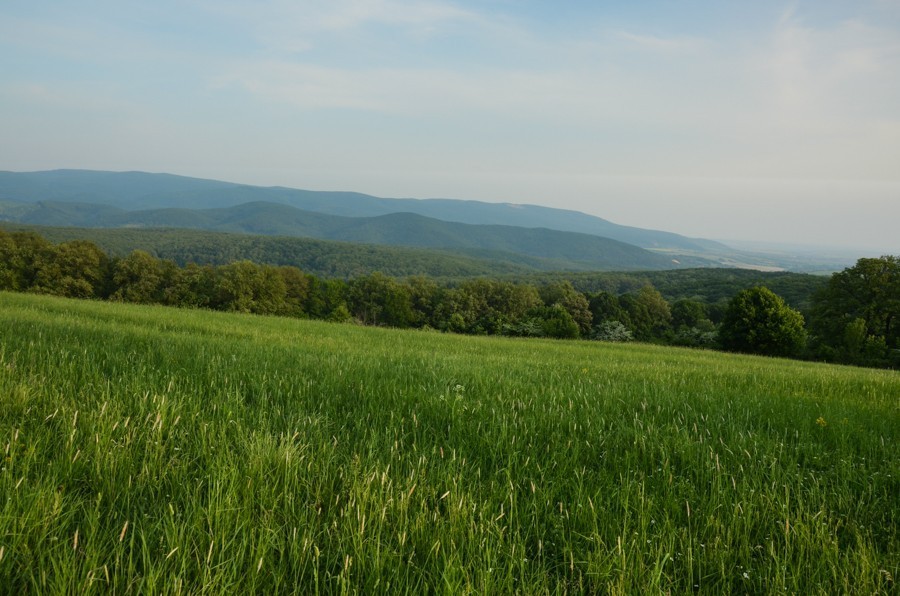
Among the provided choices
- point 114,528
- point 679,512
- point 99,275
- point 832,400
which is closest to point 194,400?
point 114,528

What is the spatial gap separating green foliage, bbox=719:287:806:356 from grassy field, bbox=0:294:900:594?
53408 millimetres

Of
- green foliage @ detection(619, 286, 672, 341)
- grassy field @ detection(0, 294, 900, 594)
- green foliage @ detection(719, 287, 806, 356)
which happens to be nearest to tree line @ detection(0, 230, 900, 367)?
green foliage @ detection(719, 287, 806, 356)

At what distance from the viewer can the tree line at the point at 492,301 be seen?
50.5m

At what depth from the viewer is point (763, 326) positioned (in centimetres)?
4969

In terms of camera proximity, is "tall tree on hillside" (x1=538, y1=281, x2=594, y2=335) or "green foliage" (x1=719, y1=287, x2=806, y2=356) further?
"tall tree on hillside" (x1=538, y1=281, x2=594, y2=335)


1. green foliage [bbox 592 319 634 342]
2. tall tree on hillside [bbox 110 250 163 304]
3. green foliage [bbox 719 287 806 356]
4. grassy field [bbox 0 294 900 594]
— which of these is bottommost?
green foliage [bbox 592 319 634 342]

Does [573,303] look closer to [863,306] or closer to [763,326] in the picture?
[763,326]

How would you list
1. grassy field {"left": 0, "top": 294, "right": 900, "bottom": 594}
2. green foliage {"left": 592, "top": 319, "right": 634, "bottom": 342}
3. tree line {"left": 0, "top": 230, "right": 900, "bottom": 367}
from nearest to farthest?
grassy field {"left": 0, "top": 294, "right": 900, "bottom": 594} → tree line {"left": 0, "top": 230, "right": 900, "bottom": 367} → green foliage {"left": 592, "top": 319, "right": 634, "bottom": 342}

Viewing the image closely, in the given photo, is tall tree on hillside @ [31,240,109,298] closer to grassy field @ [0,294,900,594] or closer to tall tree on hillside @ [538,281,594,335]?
grassy field @ [0,294,900,594]

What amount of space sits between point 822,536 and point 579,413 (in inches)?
97.9

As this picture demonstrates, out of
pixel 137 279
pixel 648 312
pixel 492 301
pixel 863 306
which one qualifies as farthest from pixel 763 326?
pixel 137 279

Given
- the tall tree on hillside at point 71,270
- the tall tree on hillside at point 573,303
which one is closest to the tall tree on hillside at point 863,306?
the tall tree on hillside at point 573,303

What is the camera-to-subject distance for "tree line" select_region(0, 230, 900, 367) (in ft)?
166

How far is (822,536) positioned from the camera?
2359mm
